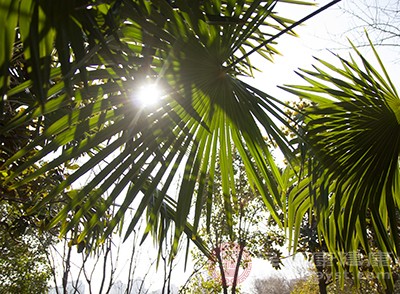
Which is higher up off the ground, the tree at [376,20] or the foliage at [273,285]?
the foliage at [273,285]

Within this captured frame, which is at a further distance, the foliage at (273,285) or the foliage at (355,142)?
the foliage at (273,285)

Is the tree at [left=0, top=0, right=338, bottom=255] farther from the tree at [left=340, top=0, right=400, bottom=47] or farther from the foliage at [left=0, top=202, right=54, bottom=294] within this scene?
the foliage at [left=0, top=202, right=54, bottom=294]

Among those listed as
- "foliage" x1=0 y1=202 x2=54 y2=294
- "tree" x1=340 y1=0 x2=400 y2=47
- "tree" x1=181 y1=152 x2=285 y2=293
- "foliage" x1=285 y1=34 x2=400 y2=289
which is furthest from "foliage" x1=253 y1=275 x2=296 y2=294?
"foliage" x1=285 y1=34 x2=400 y2=289

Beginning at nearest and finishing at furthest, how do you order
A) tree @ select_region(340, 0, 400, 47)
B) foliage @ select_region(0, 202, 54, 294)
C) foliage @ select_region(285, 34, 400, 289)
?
foliage @ select_region(285, 34, 400, 289) < tree @ select_region(340, 0, 400, 47) < foliage @ select_region(0, 202, 54, 294)

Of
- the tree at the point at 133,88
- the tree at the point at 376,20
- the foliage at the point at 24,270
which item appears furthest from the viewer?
the foliage at the point at 24,270

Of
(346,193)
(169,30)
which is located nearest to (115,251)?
(346,193)

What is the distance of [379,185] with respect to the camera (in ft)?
4.61

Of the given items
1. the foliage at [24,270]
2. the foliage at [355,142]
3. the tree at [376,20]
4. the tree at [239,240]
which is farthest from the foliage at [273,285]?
the foliage at [355,142]

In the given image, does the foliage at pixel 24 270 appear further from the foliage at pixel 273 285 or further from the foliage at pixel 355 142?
the foliage at pixel 273 285

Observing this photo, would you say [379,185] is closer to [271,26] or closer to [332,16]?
[271,26]

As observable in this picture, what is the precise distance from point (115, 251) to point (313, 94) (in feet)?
7.29

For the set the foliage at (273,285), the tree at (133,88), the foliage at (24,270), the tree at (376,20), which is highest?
the foliage at (273,285)

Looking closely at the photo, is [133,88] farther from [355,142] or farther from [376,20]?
[376,20]

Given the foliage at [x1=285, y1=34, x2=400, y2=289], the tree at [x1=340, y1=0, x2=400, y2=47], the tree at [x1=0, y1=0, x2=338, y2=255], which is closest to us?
the tree at [x1=0, y1=0, x2=338, y2=255]
